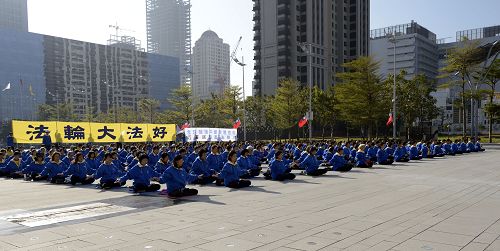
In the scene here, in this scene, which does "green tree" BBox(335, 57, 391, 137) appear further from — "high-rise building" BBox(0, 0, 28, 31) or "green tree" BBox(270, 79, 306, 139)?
"high-rise building" BBox(0, 0, 28, 31)

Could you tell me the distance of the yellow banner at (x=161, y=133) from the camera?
29.7 m

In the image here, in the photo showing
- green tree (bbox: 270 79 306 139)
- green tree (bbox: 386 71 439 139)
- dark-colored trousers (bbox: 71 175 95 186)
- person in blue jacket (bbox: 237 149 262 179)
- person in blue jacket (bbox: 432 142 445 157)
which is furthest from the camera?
green tree (bbox: 270 79 306 139)

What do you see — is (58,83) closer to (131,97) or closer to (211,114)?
(131,97)

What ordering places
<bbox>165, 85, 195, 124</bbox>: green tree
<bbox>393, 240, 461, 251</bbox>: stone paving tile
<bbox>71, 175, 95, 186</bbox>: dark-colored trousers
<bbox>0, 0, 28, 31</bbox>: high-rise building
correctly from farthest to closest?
<bbox>0, 0, 28, 31</bbox>: high-rise building
<bbox>165, 85, 195, 124</bbox>: green tree
<bbox>71, 175, 95, 186</bbox>: dark-colored trousers
<bbox>393, 240, 461, 251</bbox>: stone paving tile

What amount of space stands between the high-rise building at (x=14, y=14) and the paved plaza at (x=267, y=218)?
131114 mm

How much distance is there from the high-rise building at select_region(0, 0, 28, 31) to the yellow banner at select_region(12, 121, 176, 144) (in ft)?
368

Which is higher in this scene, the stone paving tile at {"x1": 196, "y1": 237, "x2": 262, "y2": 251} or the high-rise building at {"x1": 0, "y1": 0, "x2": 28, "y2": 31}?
the high-rise building at {"x1": 0, "y1": 0, "x2": 28, "y2": 31}

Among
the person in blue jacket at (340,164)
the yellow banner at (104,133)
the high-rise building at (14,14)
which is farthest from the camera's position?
the high-rise building at (14,14)

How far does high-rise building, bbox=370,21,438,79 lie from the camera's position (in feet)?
375

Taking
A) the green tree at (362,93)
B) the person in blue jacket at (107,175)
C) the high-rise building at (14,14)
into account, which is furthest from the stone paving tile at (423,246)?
the high-rise building at (14,14)

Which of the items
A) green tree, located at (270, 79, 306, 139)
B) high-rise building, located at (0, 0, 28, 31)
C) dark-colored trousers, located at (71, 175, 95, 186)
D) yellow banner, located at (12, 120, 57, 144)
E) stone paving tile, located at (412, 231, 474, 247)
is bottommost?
dark-colored trousers, located at (71, 175, 95, 186)

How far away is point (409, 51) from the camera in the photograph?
4532 inches

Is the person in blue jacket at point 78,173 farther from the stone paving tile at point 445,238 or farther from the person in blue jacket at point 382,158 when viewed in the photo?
the person in blue jacket at point 382,158

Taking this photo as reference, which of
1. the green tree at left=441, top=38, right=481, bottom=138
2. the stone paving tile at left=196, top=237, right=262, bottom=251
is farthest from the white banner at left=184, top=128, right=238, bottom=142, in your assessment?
the stone paving tile at left=196, top=237, right=262, bottom=251
